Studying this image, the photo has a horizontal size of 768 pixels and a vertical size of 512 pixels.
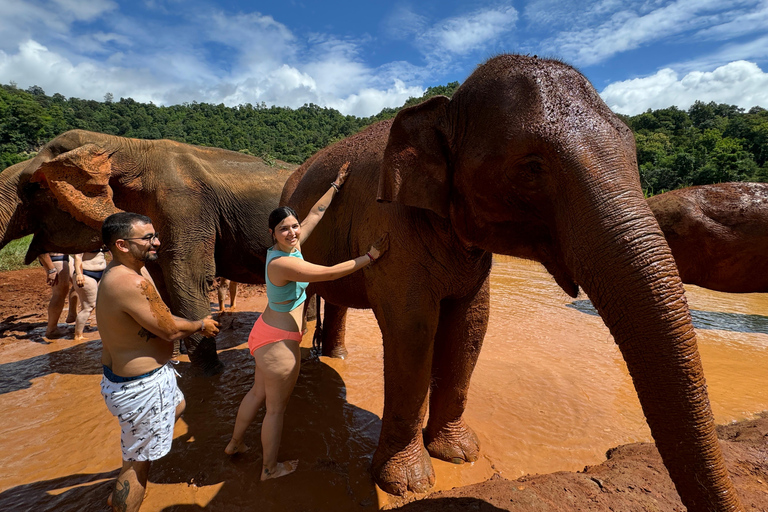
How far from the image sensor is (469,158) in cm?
222

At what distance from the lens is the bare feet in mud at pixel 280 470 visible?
307cm

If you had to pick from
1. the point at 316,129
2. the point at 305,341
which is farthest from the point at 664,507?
the point at 316,129

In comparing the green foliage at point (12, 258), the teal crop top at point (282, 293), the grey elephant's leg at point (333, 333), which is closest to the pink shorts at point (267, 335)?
the teal crop top at point (282, 293)

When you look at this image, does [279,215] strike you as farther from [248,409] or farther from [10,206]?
[10,206]

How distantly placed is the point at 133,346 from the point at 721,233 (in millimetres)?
7999

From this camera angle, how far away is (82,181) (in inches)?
178

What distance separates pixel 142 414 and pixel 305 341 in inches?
171

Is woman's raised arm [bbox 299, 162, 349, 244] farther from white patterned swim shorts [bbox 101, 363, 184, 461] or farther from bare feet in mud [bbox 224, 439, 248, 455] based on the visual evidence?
bare feet in mud [bbox 224, 439, 248, 455]

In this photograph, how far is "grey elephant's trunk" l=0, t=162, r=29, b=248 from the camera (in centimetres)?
509

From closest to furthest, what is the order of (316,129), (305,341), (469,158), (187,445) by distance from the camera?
(469,158) → (187,445) → (305,341) → (316,129)

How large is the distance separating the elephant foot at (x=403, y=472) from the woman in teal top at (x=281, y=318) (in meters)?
0.87

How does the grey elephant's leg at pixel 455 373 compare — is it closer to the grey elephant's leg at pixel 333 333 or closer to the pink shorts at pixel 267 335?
the pink shorts at pixel 267 335

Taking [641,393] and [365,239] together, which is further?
[365,239]

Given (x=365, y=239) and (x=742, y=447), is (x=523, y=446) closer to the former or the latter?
(x=742, y=447)
